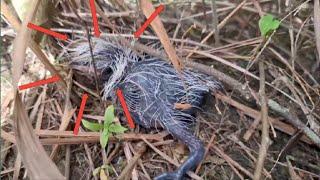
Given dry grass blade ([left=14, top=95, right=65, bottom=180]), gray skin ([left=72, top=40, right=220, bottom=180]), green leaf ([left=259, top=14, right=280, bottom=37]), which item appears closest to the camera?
dry grass blade ([left=14, top=95, right=65, bottom=180])

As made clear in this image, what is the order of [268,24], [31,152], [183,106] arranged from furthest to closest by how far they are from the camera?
[183,106], [268,24], [31,152]

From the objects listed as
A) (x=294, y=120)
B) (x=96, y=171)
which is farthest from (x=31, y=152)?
(x=294, y=120)

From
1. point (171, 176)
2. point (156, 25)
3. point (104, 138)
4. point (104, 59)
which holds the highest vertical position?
point (156, 25)

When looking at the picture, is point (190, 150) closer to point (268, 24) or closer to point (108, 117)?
point (108, 117)

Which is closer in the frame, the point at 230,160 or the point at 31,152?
the point at 31,152

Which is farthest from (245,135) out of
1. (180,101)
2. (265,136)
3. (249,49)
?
(249,49)

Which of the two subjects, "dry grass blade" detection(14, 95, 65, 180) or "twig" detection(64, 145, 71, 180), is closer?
"dry grass blade" detection(14, 95, 65, 180)

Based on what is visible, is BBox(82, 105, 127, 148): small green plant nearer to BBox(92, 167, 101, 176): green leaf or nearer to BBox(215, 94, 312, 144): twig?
BBox(92, 167, 101, 176): green leaf

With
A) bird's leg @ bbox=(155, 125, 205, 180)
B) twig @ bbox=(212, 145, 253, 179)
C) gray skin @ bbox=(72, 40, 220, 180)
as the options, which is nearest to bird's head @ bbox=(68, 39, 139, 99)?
gray skin @ bbox=(72, 40, 220, 180)
